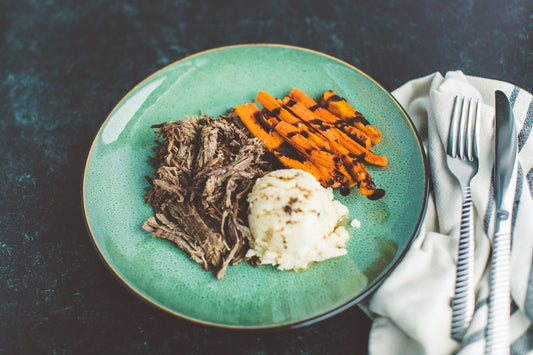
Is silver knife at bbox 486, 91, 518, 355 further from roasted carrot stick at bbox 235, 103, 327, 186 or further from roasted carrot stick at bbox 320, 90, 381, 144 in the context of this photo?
roasted carrot stick at bbox 235, 103, 327, 186

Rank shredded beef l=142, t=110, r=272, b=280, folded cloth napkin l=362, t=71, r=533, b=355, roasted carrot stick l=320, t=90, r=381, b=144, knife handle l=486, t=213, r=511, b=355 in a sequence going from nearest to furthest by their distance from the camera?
knife handle l=486, t=213, r=511, b=355, folded cloth napkin l=362, t=71, r=533, b=355, shredded beef l=142, t=110, r=272, b=280, roasted carrot stick l=320, t=90, r=381, b=144

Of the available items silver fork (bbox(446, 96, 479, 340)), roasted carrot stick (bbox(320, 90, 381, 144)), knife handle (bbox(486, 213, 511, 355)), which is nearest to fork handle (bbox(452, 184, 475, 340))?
silver fork (bbox(446, 96, 479, 340))

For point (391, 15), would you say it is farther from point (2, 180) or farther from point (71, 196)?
point (2, 180)

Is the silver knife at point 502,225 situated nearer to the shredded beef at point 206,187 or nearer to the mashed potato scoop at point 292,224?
the mashed potato scoop at point 292,224

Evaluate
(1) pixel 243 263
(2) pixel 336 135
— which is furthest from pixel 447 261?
(1) pixel 243 263

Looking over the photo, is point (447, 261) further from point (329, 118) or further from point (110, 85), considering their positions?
point (110, 85)

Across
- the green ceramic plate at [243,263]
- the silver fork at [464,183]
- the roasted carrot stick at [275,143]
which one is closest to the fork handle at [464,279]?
the silver fork at [464,183]
